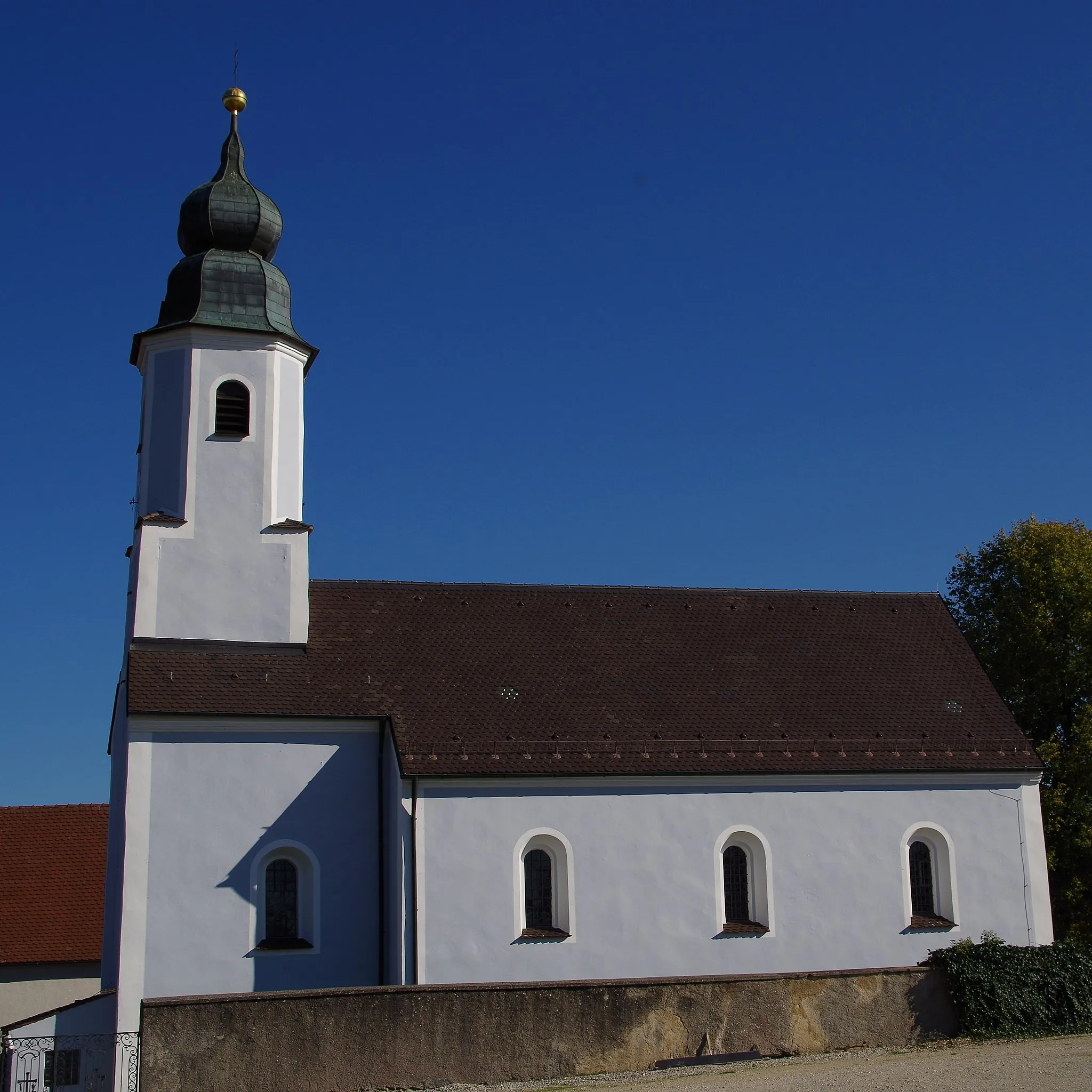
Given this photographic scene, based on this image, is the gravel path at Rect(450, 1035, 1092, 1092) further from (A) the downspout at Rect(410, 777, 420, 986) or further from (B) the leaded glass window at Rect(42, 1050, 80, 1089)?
(B) the leaded glass window at Rect(42, 1050, 80, 1089)

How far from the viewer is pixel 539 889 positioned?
869 inches

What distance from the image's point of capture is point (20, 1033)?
63.8 feet

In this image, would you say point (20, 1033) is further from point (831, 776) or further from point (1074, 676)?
point (1074, 676)

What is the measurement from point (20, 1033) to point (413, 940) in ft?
19.2

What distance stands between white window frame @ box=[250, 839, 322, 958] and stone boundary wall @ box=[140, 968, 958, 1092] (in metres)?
5.03

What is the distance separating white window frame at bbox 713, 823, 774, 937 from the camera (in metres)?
22.5

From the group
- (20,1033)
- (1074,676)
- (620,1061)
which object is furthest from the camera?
(1074,676)

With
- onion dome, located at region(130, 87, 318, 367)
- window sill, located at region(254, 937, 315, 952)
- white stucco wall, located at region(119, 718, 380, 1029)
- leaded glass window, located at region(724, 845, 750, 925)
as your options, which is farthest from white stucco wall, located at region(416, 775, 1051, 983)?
onion dome, located at region(130, 87, 318, 367)

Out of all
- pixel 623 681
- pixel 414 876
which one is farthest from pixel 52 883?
pixel 623 681

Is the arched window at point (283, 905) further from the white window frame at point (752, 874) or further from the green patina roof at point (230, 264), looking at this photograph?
the green patina roof at point (230, 264)

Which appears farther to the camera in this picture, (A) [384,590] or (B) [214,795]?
(A) [384,590]

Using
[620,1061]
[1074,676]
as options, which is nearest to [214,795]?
[620,1061]

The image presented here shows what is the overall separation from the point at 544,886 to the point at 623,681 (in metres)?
4.36

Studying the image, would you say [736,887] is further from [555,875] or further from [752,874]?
[555,875]
